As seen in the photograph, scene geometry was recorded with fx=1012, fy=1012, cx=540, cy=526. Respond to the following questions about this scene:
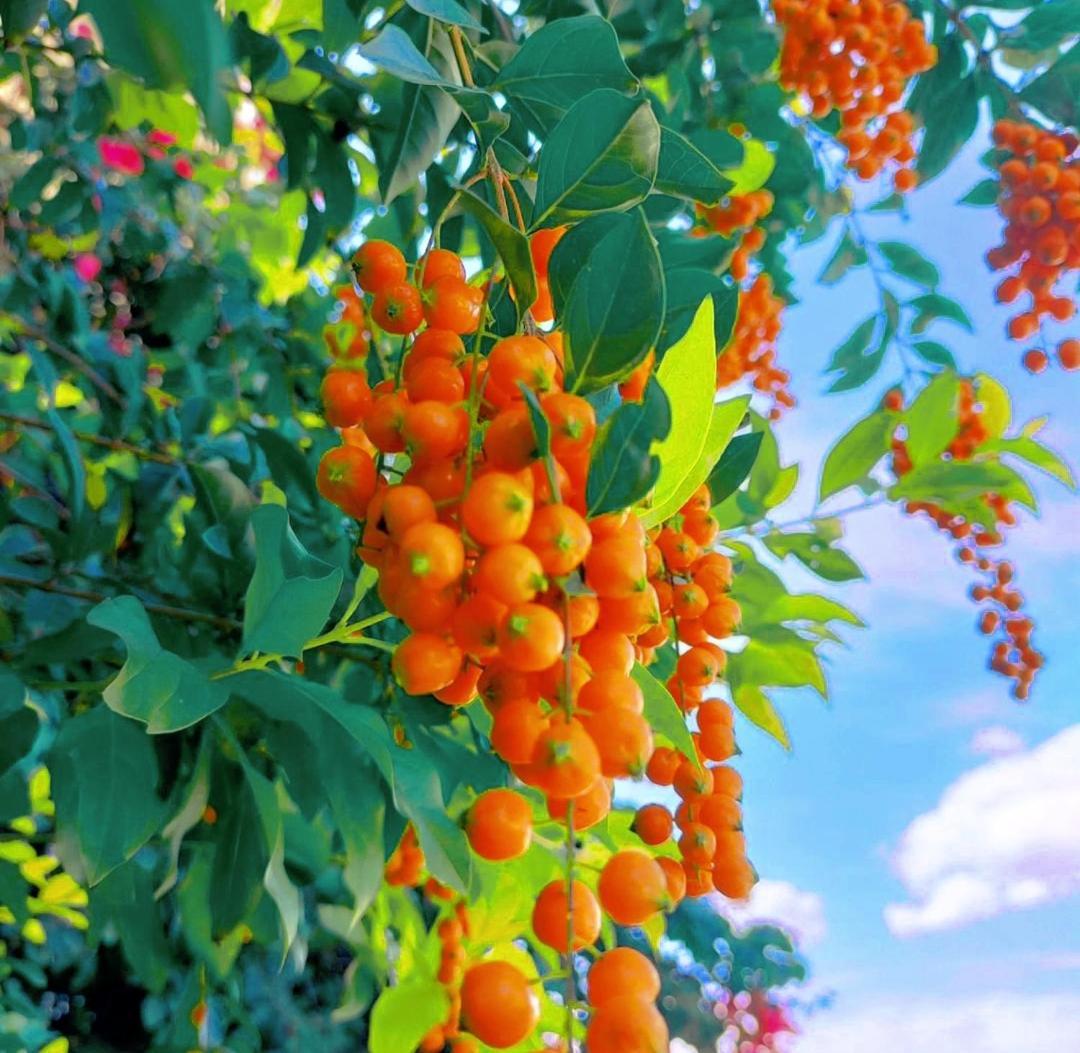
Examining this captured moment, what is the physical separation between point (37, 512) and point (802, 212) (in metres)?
1.25

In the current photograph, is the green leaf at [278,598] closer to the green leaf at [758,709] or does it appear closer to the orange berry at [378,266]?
the orange berry at [378,266]

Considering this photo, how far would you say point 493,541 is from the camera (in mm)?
352

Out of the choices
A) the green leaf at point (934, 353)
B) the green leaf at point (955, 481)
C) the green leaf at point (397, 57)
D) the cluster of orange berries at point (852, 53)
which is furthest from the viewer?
the green leaf at point (934, 353)

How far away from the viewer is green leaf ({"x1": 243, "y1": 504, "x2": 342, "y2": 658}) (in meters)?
0.54

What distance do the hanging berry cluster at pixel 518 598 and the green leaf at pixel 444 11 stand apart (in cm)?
12

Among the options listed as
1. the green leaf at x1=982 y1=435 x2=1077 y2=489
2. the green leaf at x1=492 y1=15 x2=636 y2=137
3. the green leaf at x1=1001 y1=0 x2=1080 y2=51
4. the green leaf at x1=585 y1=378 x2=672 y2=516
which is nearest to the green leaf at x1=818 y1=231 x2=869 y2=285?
the green leaf at x1=1001 y1=0 x2=1080 y2=51

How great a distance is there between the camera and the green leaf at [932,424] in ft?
3.35

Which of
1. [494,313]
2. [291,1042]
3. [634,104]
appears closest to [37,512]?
[494,313]

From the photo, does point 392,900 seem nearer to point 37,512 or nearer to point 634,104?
point 37,512

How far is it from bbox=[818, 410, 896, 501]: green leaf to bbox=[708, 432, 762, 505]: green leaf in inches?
14.2

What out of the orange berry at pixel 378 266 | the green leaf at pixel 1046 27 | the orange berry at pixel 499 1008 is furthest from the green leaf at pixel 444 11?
the green leaf at pixel 1046 27

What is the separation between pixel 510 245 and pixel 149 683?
28 cm

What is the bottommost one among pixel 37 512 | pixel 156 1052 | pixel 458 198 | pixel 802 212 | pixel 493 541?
pixel 156 1052

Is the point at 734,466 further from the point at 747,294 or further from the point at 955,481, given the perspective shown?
the point at 747,294
